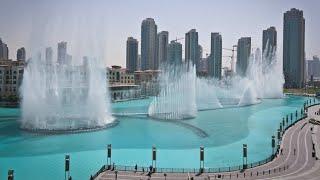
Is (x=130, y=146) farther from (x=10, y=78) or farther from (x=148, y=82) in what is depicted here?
Answer: (x=148, y=82)

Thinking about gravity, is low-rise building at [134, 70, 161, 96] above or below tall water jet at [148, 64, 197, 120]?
above

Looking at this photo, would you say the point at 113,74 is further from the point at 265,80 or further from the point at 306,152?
the point at 306,152

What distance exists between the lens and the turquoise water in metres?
37.4

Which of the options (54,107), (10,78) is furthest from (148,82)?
(54,107)

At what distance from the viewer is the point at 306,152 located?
131ft

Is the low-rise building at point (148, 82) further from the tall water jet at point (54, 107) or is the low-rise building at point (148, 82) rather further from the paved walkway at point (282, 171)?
the paved walkway at point (282, 171)

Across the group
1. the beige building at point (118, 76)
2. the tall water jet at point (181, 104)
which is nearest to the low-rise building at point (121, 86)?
the beige building at point (118, 76)

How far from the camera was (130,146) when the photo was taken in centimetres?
4631

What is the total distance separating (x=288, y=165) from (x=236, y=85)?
128299 millimetres

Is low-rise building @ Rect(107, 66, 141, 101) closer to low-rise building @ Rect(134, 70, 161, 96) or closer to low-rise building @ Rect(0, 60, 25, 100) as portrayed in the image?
low-rise building @ Rect(134, 70, 161, 96)

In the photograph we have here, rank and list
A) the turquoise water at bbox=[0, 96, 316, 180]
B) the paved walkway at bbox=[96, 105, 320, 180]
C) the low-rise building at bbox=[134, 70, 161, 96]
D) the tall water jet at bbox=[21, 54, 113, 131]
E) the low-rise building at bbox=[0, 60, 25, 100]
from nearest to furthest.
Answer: the paved walkway at bbox=[96, 105, 320, 180] < the turquoise water at bbox=[0, 96, 316, 180] < the tall water jet at bbox=[21, 54, 113, 131] < the low-rise building at bbox=[0, 60, 25, 100] < the low-rise building at bbox=[134, 70, 161, 96]

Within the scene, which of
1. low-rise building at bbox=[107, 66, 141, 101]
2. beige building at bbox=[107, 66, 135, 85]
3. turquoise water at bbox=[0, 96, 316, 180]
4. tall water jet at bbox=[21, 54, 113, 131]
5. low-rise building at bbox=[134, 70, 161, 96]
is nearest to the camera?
turquoise water at bbox=[0, 96, 316, 180]

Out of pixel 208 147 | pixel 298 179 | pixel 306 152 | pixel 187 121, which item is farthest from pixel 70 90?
pixel 298 179

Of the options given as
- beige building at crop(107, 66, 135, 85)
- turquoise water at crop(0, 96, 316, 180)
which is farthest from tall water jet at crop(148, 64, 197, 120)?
beige building at crop(107, 66, 135, 85)
